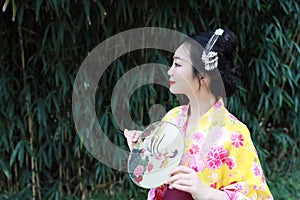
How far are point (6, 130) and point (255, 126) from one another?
1372 mm

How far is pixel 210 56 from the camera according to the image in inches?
36.2

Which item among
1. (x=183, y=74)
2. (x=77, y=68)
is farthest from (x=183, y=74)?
(x=77, y=68)

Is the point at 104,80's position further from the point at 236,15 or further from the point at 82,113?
the point at 236,15

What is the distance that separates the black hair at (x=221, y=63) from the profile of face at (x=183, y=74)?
1 cm

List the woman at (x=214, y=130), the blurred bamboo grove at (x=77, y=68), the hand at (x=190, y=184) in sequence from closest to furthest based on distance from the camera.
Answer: the hand at (x=190, y=184) → the woman at (x=214, y=130) → the blurred bamboo grove at (x=77, y=68)

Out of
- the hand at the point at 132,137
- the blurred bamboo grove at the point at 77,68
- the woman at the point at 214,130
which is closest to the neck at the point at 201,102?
the woman at the point at 214,130

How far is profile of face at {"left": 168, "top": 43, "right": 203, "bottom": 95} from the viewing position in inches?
37.5

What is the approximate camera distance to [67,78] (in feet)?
6.44

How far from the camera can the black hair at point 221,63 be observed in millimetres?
939

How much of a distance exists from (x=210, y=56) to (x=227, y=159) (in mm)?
236

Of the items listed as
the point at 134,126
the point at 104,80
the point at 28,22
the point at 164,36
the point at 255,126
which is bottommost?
the point at 255,126

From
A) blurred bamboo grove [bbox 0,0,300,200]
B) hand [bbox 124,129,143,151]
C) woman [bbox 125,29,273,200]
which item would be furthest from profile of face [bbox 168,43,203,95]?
blurred bamboo grove [bbox 0,0,300,200]

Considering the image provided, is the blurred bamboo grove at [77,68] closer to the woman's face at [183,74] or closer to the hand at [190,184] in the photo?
the woman's face at [183,74]

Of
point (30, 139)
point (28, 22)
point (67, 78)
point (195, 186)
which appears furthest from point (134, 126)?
point (195, 186)
